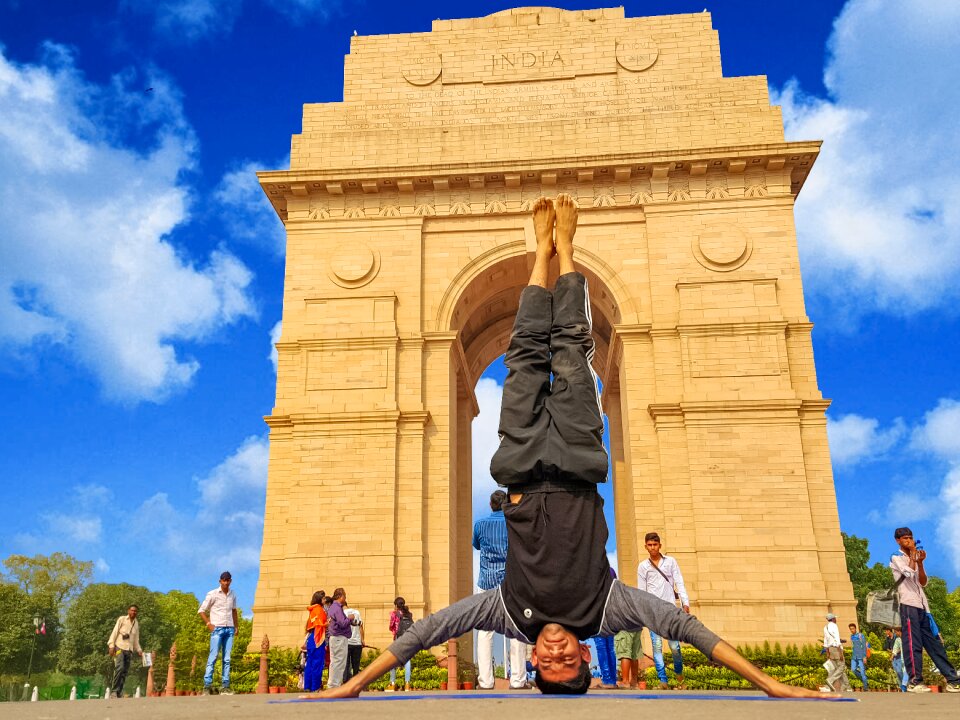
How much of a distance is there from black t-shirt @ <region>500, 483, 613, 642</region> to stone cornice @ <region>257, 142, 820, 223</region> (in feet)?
56.0

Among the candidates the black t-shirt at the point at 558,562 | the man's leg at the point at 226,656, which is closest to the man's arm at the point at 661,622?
the black t-shirt at the point at 558,562

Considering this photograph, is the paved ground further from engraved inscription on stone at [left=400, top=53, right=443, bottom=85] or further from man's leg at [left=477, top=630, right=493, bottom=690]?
engraved inscription on stone at [left=400, top=53, right=443, bottom=85]

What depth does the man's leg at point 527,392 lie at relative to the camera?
5730 mm

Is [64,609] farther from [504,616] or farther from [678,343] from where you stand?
[504,616]

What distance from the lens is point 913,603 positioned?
1034 cm

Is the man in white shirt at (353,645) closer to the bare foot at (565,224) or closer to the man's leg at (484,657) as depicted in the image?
the man's leg at (484,657)

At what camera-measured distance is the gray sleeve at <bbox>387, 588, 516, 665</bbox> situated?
5.54m

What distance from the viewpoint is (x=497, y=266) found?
72.9 ft

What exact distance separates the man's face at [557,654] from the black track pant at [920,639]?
7.05 metres

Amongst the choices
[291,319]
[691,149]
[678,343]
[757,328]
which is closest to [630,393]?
[678,343]

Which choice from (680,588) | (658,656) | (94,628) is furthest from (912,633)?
(94,628)

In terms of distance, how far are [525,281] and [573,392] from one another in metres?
18.6

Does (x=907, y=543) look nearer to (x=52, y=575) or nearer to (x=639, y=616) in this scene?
(x=639, y=616)

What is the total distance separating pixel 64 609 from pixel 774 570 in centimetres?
5014
